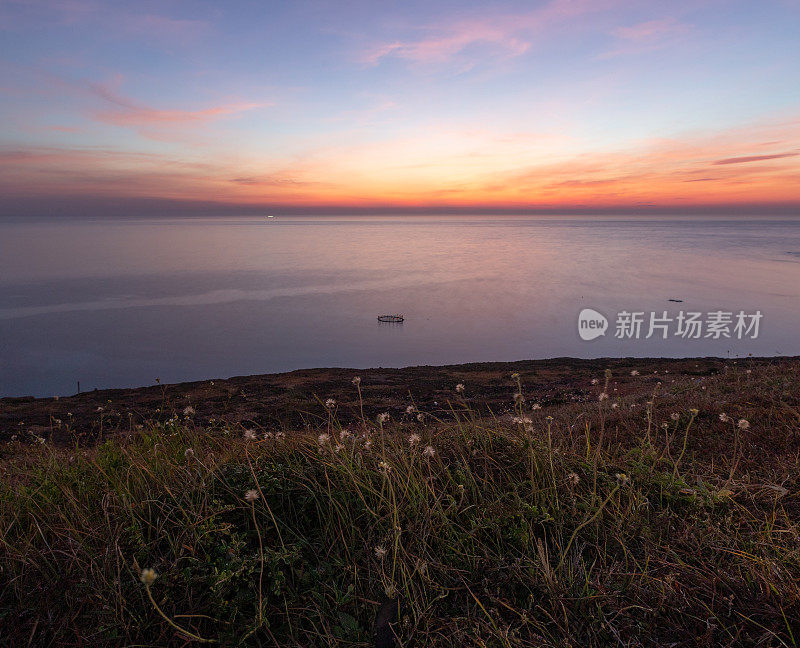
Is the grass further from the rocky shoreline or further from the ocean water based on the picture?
the ocean water

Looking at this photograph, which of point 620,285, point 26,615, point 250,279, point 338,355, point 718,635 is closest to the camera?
point 718,635

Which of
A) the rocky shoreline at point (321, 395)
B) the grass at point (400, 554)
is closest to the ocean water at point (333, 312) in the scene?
the rocky shoreline at point (321, 395)

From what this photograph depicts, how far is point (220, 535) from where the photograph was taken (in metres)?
2.90

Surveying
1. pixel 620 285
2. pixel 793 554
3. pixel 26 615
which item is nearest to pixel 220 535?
pixel 26 615

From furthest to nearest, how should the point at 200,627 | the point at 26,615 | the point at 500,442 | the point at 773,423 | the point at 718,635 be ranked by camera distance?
the point at 773,423 → the point at 500,442 → the point at 26,615 → the point at 200,627 → the point at 718,635

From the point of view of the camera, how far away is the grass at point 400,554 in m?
2.38

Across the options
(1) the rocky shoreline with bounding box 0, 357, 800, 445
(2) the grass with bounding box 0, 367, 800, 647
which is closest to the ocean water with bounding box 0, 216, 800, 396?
(1) the rocky shoreline with bounding box 0, 357, 800, 445

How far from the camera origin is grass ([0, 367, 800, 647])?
7.81 feet

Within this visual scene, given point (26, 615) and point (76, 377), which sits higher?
point (26, 615)

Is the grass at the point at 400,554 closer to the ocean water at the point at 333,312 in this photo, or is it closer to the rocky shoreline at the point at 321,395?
the rocky shoreline at the point at 321,395

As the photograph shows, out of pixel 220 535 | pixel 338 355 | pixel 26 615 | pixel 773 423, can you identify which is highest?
pixel 220 535

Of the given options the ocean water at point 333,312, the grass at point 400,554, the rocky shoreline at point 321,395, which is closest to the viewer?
the grass at point 400,554

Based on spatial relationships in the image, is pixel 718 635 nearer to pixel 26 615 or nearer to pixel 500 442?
pixel 500 442

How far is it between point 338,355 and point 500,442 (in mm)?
49716
